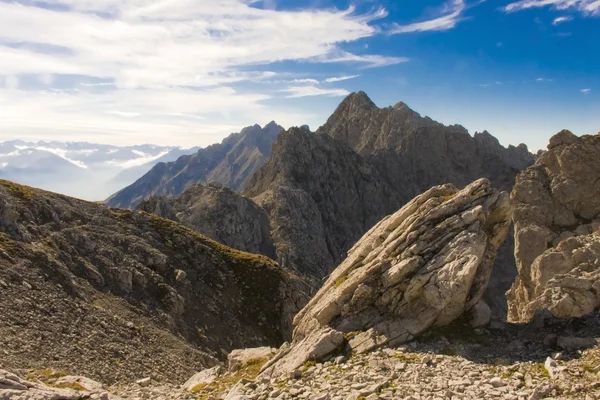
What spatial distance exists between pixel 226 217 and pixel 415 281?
11864cm

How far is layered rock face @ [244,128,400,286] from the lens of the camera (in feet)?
490

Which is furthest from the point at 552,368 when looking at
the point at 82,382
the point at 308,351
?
the point at 82,382

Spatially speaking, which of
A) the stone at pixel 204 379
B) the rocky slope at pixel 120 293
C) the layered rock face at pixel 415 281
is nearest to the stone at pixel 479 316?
the layered rock face at pixel 415 281

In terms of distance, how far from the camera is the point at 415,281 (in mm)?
28891

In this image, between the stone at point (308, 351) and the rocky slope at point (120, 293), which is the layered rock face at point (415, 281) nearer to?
the stone at point (308, 351)

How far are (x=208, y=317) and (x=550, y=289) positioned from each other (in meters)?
40.9

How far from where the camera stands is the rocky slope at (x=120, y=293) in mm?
37562

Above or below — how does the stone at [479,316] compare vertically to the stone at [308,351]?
above

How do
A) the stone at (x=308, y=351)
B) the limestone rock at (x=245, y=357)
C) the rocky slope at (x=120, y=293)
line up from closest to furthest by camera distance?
1. the stone at (x=308, y=351)
2. the limestone rock at (x=245, y=357)
3. the rocky slope at (x=120, y=293)

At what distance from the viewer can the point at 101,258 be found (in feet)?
187

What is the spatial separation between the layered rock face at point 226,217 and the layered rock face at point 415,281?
107 m

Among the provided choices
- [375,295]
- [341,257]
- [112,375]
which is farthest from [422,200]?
[341,257]

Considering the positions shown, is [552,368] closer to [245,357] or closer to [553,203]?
[245,357]

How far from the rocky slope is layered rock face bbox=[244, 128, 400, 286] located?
69.1m
